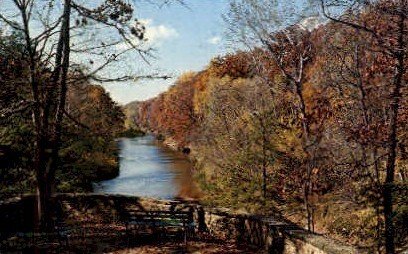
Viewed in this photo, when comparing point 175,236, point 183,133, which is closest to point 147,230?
point 175,236

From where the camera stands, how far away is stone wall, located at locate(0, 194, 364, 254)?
7809mm

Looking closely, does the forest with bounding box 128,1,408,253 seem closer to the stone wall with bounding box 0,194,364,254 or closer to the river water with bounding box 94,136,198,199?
the stone wall with bounding box 0,194,364,254

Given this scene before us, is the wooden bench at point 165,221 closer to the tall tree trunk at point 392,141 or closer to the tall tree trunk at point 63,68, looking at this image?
the tall tree trunk at point 63,68

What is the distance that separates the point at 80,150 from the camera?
15.9 meters

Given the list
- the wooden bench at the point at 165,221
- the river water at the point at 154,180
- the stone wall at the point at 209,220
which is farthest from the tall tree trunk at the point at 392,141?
the river water at the point at 154,180

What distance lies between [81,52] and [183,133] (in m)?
48.7

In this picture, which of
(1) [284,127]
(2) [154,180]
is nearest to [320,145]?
(1) [284,127]

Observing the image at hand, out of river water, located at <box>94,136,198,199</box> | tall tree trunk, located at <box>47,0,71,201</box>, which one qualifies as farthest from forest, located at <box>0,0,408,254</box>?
river water, located at <box>94,136,198,199</box>

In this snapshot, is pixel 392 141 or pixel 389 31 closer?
pixel 389 31

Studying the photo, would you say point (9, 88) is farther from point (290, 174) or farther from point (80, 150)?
point (290, 174)

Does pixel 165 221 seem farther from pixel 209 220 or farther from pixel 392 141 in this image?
pixel 392 141

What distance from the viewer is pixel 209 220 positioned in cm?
1103

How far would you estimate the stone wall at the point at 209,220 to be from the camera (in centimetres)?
781

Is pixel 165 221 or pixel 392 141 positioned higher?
pixel 392 141
